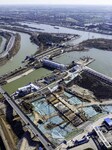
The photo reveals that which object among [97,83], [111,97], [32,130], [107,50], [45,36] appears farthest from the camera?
[45,36]

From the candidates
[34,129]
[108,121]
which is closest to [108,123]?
[108,121]

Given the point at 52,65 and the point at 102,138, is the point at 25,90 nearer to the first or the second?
the point at 52,65

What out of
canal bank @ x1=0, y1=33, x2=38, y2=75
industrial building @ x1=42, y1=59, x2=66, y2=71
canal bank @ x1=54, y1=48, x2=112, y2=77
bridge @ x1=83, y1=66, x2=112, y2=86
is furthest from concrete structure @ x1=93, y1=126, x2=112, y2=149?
canal bank @ x1=0, y1=33, x2=38, y2=75

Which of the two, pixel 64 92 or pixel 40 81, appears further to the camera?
pixel 40 81

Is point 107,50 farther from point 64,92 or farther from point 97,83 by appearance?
point 64,92

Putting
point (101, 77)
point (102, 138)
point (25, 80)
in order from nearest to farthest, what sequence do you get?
point (102, 138)
point (101, 77)
point (25, 80)

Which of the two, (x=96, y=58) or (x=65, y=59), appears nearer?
(x=96, y=58)

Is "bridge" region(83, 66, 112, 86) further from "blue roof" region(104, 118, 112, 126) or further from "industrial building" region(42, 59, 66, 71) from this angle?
"blue roof" region(104, 118, 112, 126)

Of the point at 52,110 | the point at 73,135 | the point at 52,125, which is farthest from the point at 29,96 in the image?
the point at 73,135
